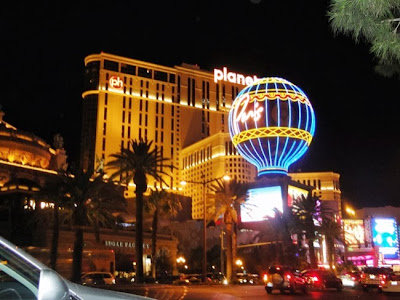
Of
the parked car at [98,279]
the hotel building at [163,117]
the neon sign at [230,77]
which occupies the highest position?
the neon sign at [230,77]

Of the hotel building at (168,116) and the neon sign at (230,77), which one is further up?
the neon sign at (230,77)

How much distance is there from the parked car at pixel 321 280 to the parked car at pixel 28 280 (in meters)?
31.2

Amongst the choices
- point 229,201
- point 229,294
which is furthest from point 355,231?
point 229,294

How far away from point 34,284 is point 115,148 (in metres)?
143

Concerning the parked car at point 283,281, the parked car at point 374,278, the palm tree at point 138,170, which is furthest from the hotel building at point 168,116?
the parked car at point 283,281

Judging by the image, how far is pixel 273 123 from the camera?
80562 mm

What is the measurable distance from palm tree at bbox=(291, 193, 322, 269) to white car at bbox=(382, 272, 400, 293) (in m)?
28.1

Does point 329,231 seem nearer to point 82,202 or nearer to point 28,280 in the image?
point 82,202

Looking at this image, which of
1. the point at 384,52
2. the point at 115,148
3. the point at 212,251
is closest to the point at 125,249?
the point at 212,251

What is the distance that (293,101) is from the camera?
81062mm

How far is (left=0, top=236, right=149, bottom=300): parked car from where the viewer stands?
323cm

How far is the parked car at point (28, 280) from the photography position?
10.6 ft

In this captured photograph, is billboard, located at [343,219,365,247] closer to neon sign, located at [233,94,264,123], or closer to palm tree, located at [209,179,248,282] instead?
neon sign, located at [233,94,264,123]

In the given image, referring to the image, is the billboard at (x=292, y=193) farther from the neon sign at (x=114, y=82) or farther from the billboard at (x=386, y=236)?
the neon sign at (x=114, y=82)
